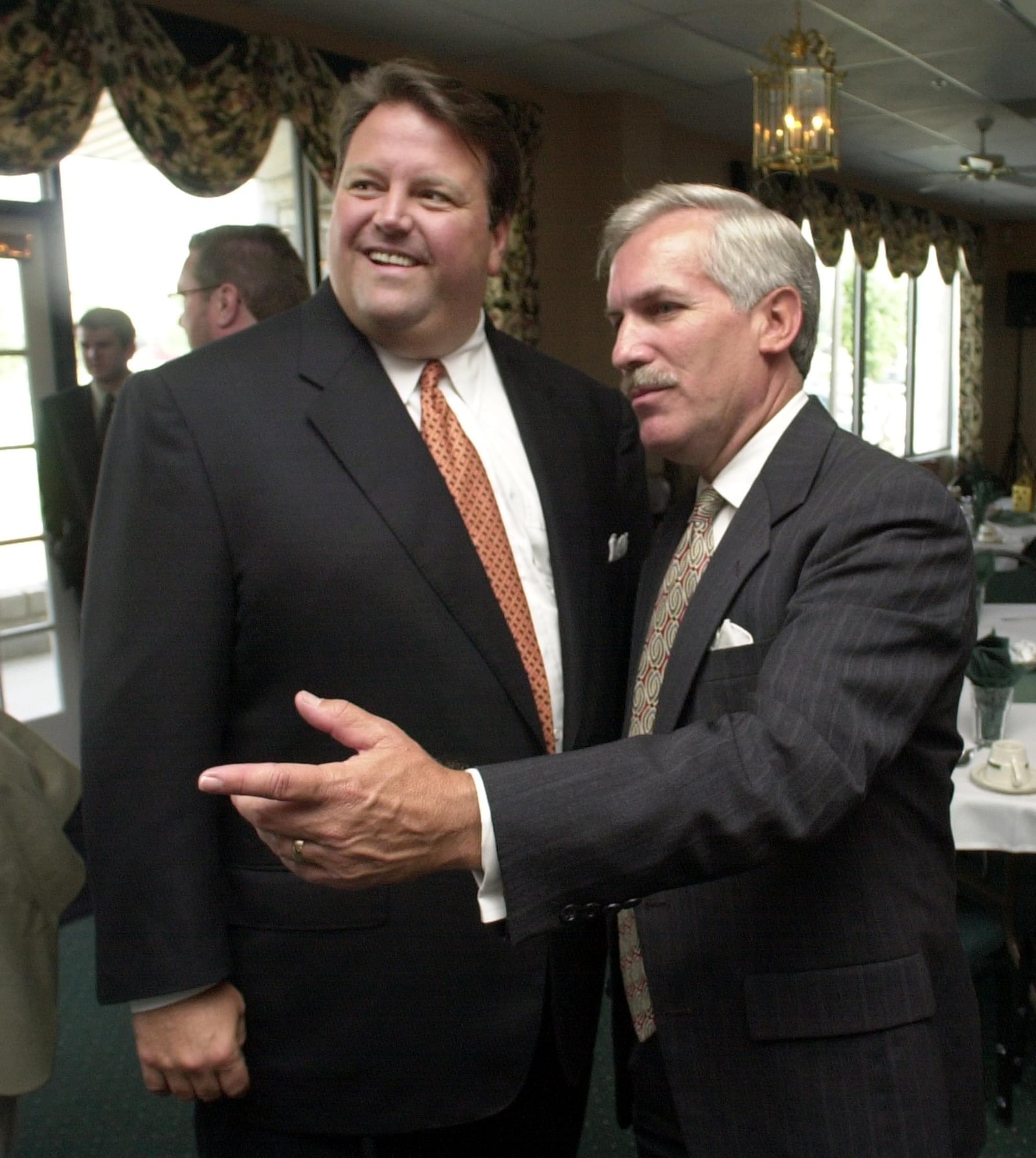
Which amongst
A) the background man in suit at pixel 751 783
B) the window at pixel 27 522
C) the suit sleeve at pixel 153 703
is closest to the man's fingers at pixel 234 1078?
the suit sleeve at pixel 153 703

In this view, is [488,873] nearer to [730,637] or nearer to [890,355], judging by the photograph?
[730,637]

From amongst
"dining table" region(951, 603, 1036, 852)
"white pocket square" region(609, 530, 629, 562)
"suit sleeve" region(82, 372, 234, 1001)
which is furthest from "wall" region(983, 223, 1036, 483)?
"suit sleeve" region(82, 372, 234, 1001)

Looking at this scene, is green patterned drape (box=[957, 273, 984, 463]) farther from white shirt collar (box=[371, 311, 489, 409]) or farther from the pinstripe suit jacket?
the pinstripe suit jacket

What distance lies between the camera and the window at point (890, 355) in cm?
1009

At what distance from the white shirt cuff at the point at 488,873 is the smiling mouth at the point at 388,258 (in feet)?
2.40

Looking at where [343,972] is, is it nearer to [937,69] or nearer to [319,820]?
[319,820]

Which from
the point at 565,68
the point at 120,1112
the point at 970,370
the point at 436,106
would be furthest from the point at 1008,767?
the point at 970,370

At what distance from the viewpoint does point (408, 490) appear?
4.45ft

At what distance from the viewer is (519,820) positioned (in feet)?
3.05

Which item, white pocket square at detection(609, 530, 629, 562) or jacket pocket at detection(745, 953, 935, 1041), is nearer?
jacket pocket at detection(745, 953, 935, 1041)

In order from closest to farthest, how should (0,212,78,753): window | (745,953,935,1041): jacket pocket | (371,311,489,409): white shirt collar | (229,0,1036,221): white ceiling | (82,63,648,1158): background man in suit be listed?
(745,953,935,1041): jacket pocket < (82,63,648,1158): background man in suit < (371,311,489,409): white shirt collar < (0,212,78,753): window < (229,0,1036,221): white ceiling

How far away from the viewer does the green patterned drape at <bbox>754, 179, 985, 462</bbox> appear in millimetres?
8852

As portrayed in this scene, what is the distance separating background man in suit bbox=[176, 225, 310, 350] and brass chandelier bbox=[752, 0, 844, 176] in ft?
7.27

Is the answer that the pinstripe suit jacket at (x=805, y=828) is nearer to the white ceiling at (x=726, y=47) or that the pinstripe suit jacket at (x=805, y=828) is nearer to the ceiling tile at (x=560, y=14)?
the ceiling tile at (x=560, y=14)
